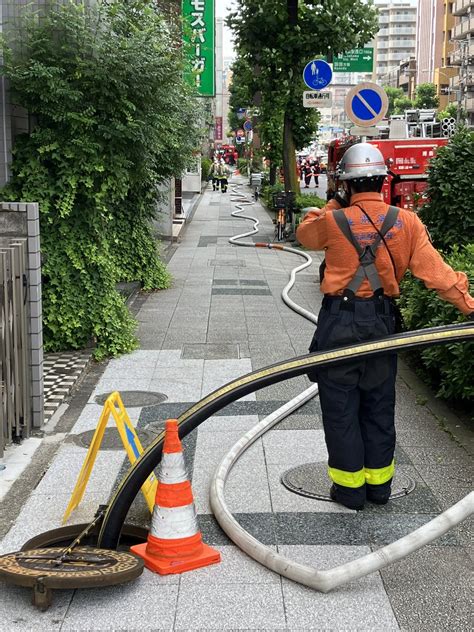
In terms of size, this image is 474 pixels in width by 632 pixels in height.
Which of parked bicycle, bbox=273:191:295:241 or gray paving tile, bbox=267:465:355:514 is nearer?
gray paving tile, bbox=267:465:355:514

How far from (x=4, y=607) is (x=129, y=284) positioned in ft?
31.4

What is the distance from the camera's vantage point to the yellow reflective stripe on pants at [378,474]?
495 cm

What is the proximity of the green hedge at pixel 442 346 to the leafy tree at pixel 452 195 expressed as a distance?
0.72 metres

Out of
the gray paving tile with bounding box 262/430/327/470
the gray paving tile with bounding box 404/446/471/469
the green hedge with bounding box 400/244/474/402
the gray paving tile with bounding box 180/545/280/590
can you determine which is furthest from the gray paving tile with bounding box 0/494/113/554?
the green hedge with bounding box 400/244/474/402

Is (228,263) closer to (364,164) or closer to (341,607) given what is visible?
(364,164)

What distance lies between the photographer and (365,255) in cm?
477

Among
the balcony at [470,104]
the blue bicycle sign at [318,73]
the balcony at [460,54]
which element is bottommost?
the blue bicycle sign at [318,73]

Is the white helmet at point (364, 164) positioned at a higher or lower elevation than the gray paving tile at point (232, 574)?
higher

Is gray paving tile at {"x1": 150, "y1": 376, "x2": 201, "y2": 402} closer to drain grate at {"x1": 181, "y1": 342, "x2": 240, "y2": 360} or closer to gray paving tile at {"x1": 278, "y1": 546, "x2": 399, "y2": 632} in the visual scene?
drain grate at {"x1": 181, "y1": 342, "x2": 240, "y2": 360}

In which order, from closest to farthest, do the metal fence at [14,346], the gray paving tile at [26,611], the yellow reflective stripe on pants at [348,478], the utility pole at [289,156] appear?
the gray paving tile at [26,611] < the yellow reflective stripe on pants at [348,478] < the metal fence at [14,346] < the utility pole at [289,156]

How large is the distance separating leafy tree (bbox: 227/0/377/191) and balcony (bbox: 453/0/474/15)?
235 ft

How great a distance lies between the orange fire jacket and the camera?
4734 millimetres

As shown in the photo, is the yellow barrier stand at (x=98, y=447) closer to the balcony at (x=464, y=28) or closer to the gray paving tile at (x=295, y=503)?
the gray paving tile at (x=295, y=503)

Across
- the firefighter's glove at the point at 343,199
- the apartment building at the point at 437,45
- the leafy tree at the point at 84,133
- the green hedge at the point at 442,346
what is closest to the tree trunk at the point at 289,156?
the leafy tree at the point at 84,133
